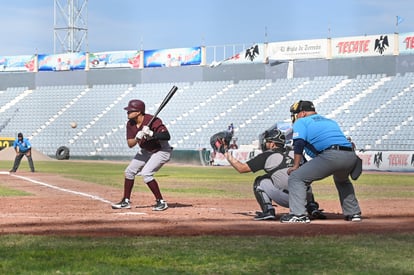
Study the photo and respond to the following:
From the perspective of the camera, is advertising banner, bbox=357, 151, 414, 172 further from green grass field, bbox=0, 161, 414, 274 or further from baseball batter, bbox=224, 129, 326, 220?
green grass field, bbox=0, 161, 414, 274

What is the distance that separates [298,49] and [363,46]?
4556 mm

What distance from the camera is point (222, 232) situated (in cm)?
982

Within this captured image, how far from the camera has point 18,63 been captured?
6919 cm

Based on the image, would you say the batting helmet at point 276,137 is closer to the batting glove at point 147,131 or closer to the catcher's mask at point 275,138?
the catcher's mask at point 275,138

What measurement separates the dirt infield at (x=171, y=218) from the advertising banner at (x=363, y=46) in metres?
34.1

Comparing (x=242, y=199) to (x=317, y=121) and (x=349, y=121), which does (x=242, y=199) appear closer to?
(x=317, y=121)

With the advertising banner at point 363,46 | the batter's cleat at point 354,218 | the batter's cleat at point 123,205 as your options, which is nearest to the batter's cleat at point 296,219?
the batter's cleat at point 354,218

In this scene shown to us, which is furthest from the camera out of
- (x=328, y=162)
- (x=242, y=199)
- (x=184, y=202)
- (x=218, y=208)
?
(x=242, y=199)

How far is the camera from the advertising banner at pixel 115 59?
63438 mm

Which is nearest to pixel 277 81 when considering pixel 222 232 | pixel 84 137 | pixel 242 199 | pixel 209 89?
pixel 209 89

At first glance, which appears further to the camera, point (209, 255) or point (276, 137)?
point (276, 137)

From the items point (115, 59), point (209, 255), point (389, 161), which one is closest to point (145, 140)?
point (209, 255)

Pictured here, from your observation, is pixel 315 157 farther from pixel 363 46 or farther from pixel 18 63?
pixel 18 63

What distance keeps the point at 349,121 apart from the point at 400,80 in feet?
13.9
